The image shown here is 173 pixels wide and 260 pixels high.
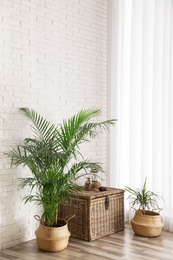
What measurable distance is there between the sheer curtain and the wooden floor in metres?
0.54

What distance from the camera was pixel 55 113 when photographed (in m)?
4.09

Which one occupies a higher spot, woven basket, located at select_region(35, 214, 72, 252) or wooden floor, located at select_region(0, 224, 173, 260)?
woven basket, located at select_region(35, 214, 72, 252)

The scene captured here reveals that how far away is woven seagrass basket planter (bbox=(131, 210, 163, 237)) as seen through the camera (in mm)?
3863

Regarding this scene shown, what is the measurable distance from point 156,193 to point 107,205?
2.16 feet

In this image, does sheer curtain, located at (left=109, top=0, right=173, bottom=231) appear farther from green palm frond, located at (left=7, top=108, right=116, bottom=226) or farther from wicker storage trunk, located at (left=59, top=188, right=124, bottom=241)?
green palm frond, located at (left=7, top=108, right=116, bottom=226)

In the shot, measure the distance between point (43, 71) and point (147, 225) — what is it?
195cm

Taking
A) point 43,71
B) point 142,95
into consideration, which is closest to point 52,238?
point 43,71

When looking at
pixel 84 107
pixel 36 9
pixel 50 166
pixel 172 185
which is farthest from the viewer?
pixel 84 107

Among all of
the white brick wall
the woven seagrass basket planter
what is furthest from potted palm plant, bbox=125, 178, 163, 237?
the white brick wall

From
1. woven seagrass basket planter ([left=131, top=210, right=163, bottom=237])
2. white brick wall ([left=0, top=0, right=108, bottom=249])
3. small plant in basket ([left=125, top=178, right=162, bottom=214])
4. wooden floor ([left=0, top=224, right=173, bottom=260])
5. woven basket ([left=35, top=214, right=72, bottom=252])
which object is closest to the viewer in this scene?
wooden floor ([left=0, top=224, right=173, bottom=260])

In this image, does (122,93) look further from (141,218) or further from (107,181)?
(141,218)

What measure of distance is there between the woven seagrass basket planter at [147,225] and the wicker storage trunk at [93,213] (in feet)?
0.86

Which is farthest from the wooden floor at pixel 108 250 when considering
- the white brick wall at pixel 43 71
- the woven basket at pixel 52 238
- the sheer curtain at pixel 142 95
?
the sheer curtain at pixel 142 95

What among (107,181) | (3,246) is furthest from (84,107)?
(3,246)
